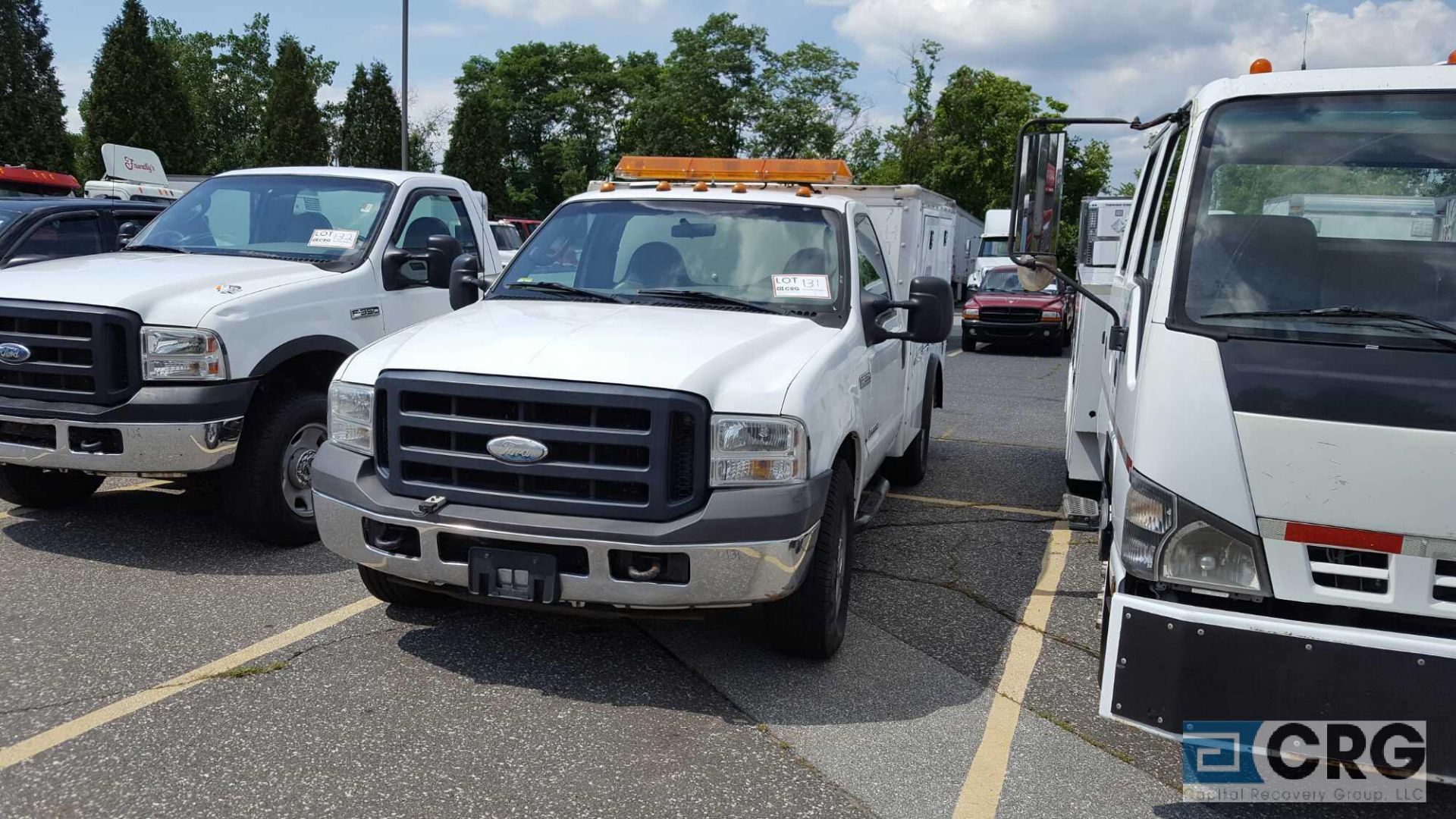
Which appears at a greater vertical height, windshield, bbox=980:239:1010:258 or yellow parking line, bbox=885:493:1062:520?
windshield, bbox=980:239:1010:258

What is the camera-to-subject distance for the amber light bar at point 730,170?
8.41 meters

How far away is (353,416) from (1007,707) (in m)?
2.70

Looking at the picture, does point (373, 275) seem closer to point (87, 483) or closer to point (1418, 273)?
point (87, 483)

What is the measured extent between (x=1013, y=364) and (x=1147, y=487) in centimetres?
1608

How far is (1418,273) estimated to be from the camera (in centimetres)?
349

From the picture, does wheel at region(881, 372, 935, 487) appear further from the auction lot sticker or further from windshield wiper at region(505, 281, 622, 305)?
the auction lot sticker

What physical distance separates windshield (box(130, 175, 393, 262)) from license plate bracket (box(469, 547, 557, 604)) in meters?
3.27

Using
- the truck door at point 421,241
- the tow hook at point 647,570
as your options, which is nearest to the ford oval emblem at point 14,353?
the truck door at point 421,241

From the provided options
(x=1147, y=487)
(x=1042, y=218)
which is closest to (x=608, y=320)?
(x=1042, y=218)

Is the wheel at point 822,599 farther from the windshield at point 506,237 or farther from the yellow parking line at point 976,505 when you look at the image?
the windshield at point 506,237

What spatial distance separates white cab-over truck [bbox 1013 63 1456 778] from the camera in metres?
2.99

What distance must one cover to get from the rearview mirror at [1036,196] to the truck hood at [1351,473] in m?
1.42

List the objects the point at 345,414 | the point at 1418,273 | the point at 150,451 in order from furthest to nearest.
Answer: the point at 150,451, the point at 345,414, the point at 1418,273

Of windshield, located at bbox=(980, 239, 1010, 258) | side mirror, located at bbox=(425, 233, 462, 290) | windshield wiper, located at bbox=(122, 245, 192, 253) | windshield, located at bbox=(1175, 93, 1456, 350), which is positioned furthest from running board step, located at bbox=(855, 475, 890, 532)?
windshield, located at bbox=(980, 239, 1010, 258)
